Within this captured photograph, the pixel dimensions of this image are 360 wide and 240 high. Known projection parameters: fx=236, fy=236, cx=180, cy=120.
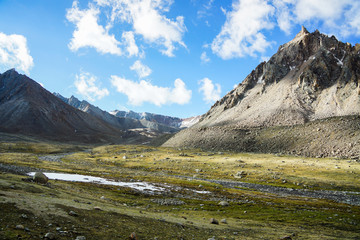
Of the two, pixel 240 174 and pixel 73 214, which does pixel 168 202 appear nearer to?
pixel 73 214

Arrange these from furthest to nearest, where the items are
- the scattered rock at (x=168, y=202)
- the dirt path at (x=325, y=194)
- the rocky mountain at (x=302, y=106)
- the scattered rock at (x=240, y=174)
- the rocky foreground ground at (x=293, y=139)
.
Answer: the rocky mountain at (x=302, y=106), the rocky foreground ground at (x=293, y=139), the scattered rock at (x=240, y=174), the dirt path at (x=325, y=194), the scattered rock at (x=168, y=202)

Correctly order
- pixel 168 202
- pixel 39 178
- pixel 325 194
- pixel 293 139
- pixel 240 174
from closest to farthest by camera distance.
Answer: pixel 39 178 < pixel 168 202 < pixel 325 194 < pixel 240 174 < pixel 293 139

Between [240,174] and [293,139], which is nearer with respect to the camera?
[240,174]

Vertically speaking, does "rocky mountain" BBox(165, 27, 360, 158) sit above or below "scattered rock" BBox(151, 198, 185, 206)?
above

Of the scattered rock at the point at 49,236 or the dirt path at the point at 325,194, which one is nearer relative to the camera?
the scattered rock at the point at 49,236

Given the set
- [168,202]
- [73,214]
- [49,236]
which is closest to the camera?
[49,236]

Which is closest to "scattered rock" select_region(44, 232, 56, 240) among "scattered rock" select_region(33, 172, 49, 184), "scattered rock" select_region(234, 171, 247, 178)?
"scattered rock" select_region(33, 172, 49, 184)

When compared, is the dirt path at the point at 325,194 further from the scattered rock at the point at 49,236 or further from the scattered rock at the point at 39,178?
the scattered rock at the point at 49,236

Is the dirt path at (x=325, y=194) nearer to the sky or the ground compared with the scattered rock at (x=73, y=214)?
nearer to the ground

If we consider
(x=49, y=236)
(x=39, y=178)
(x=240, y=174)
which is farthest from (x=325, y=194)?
(x=49, y=236)

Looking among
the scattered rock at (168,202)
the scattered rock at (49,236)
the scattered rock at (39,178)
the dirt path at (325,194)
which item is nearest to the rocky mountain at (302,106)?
the dirt path at (325,194)

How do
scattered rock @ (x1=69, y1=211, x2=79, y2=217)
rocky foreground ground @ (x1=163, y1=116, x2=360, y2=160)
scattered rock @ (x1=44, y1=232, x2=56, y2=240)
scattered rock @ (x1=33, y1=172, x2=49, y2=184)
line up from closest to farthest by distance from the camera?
scattered rock @ (x1=44, y1=232, x2=56, y2=240), scattered rock @ (x1=69, y1=211, x2=79, y2=217), scattered rock @ (x1=33, y1=172, x2=49, y2=184), rocky foreground ground @ (x1=163, y1=116, x2=360, y2=160)

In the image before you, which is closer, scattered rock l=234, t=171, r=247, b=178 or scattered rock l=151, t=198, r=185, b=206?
scattered rock l=151, t=198, r=185, b=206

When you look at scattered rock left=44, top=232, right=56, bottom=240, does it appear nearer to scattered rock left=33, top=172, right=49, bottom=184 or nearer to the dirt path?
scattered rock left=33, top=172, right=49, bottom=184
